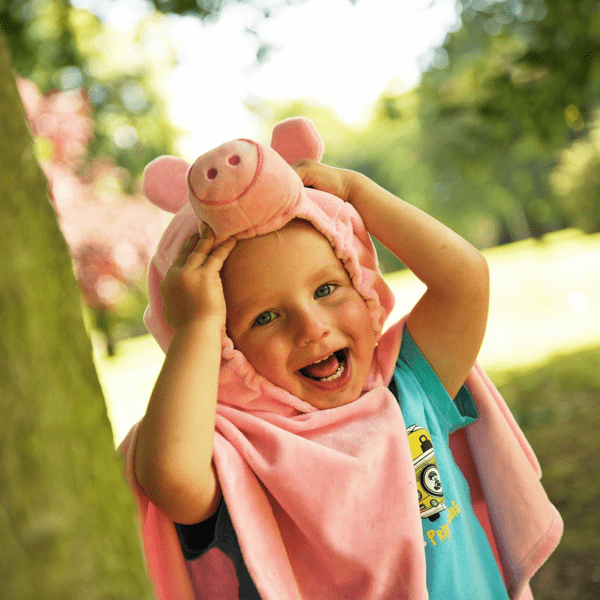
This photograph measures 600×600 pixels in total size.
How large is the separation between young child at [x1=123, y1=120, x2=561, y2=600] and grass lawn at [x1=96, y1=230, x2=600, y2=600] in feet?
5.32

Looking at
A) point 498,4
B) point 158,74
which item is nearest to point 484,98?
point 498,4

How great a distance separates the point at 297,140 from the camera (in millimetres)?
1905

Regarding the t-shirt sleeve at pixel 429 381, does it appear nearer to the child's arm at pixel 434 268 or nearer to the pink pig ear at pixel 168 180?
the child's arm at pixel 434 268

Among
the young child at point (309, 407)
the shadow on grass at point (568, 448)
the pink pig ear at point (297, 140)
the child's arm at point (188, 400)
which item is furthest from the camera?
the shadow on grass at point (568, 448)

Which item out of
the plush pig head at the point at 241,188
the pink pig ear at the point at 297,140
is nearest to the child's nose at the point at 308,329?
the plush pig head at the point at 241,188

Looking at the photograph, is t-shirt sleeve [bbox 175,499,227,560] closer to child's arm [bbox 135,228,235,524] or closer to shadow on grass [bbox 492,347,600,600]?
child's arm [bbox 135,228,235,524]

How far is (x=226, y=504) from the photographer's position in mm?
1522

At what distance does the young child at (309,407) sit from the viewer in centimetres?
153


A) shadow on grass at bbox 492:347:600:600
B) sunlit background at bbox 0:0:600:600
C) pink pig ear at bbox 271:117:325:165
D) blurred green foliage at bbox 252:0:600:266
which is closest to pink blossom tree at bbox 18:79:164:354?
sunlit background at bbox 0:0:600:600

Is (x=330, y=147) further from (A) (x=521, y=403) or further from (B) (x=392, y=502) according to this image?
(B) (x=392, y=502)

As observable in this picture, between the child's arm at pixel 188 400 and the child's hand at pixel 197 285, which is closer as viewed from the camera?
the child's arm at pixel 188 400

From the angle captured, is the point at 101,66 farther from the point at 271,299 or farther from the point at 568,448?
the point at 271,299

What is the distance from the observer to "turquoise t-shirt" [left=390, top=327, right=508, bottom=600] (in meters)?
1.64

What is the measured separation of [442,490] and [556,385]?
5.69m
